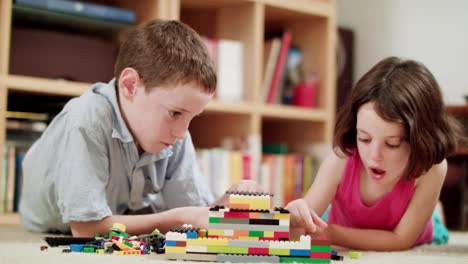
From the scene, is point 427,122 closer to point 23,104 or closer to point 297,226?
point 297,226

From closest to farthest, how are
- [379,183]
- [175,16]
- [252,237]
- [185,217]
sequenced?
[252,237], [185,217], [379,183], [175,16]

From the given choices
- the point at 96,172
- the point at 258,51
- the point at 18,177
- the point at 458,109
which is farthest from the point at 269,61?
the point at 96,172

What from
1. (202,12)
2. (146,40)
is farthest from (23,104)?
(146,40)

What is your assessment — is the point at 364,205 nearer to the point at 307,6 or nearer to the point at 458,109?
the point at 458,109

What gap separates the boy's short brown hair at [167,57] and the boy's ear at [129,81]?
1 cm

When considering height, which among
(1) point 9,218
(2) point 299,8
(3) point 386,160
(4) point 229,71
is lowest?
(1) point 9,218

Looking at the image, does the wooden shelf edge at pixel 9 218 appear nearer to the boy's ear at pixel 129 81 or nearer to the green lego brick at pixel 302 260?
the boy's ear at pixel 129 81

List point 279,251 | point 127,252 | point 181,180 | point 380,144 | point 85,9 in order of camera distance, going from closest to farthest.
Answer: point 279,251 → point 127,252 → point 380,144 → point 181,180 → point 85,9

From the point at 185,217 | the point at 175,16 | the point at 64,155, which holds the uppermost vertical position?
the point at 175,16

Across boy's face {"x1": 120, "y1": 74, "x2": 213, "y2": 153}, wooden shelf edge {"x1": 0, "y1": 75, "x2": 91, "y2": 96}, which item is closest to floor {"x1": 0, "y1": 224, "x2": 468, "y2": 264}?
boy's face {"x1": 120, "y1": 74, "x2": 213, "y2": 153}

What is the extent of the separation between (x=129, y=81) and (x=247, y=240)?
1.70 ft

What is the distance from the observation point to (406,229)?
134 centimetres

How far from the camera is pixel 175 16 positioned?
2.13m

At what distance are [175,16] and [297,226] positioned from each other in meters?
1.22
